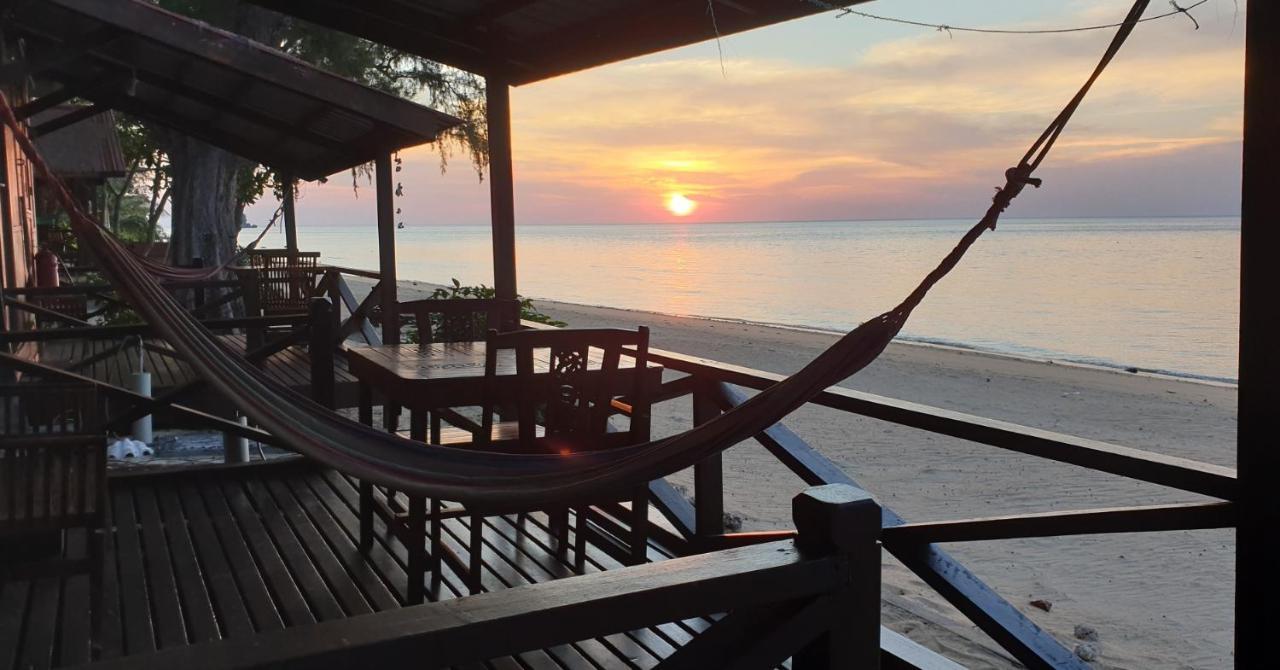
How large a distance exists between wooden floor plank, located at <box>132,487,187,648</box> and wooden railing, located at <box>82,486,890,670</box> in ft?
5.01

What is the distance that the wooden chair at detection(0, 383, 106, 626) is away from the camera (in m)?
2.34

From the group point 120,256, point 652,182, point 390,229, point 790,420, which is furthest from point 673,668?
point 652,182

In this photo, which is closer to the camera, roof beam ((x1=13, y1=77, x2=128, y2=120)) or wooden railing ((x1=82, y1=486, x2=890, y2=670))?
wooden railing ((x1=82, y1=486, x2=890, y2=670))

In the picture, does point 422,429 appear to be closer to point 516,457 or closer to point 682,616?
point 516,457

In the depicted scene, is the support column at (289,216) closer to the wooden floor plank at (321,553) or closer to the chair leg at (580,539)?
the wooden floor plank at (321,553)

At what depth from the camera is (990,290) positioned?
101ft

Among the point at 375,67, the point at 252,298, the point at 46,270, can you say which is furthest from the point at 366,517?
the point at 375,67

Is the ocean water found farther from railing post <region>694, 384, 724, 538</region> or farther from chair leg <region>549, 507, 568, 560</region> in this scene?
chair leg <region>549, 507, 568, 560</region>

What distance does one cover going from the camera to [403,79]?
46.2 ft

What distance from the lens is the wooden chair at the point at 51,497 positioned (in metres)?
2.34

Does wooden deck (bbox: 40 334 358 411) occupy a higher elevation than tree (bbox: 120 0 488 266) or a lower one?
lower

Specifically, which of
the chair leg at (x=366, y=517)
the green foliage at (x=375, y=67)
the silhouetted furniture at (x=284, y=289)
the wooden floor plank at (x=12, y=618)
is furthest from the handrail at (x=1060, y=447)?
the green foliage at (x=375, y=67)

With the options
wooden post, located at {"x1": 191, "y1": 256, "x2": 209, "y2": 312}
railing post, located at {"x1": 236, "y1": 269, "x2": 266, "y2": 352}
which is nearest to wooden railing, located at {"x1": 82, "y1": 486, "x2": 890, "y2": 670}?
railing post, located at {"x1": 236, "y1": 269, "x2": 266, "y2": 352}

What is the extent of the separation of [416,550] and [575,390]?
0.63 m
